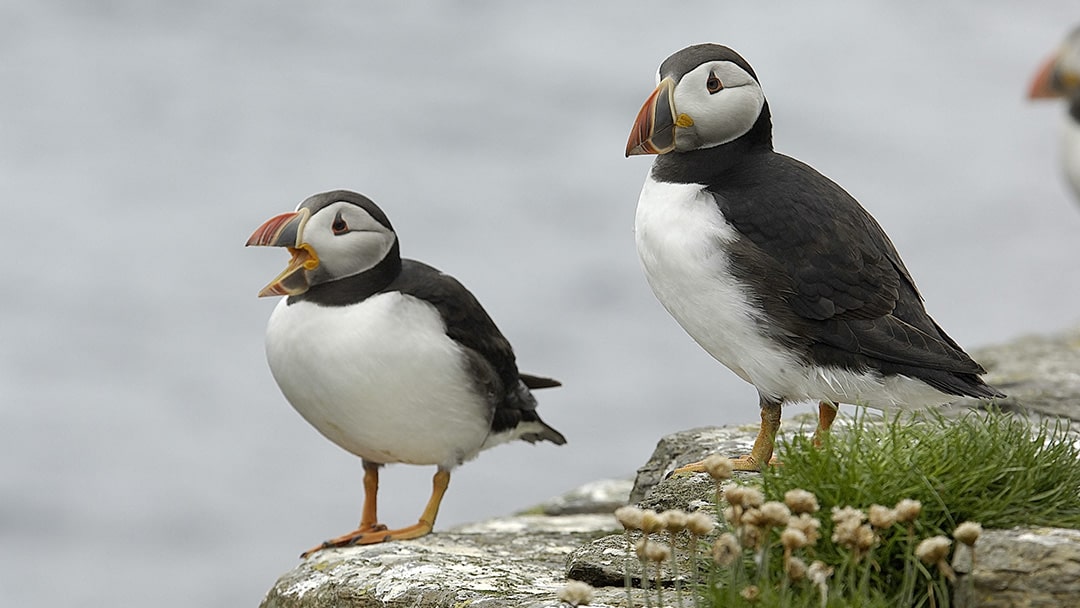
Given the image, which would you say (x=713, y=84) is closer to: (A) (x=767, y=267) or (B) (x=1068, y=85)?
(A) (x=767, y=267)

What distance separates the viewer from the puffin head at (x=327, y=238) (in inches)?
213

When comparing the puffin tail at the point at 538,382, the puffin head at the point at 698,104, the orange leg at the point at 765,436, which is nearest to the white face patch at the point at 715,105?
the puffin head at the point at 698,104

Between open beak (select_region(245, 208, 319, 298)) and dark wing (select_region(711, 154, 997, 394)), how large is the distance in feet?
6.21

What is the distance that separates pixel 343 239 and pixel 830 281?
2131 millimetres

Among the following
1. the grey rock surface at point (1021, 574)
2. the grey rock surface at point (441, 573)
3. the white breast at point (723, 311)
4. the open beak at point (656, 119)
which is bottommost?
the grey rock surface at point (1021, 574)

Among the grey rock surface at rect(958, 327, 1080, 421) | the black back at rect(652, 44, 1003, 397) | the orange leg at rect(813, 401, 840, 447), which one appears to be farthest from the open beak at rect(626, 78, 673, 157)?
the grey rock surface at rect(958, 327, 1080, 421)

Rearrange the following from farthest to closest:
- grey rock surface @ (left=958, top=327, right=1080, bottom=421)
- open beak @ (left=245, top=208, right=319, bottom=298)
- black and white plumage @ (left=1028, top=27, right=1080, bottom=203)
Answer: black and white plumage @ (left=1028, top=27, right=1080, bottom=203)
grey rock surface @ (left=958, top=327, right=1080, bottom=421)
open beak @ (left=245, top=208, right=319, bottom=298)

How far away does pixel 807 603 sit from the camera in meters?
3.06

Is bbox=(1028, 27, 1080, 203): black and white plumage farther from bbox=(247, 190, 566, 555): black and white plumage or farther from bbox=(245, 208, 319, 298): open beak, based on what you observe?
bbox=(245, 208, 319, 298): open beak

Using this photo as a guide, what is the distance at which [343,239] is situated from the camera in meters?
5.45

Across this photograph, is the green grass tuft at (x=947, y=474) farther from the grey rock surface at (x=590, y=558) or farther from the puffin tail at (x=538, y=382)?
the puffin tail at (x=538, y=382)

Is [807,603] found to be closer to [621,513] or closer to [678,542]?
[621,513]

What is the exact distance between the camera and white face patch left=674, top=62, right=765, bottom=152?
14.6 feet

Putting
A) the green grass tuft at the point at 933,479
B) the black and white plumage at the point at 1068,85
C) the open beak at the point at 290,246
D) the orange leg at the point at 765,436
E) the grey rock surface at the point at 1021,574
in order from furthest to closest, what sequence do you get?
the black and white plumage at the point at 1068,85
the open beak at the point at 290,246
the orange leg at the point at 765,436
the green grass tuft at the point at 933,479
the grey rock surface at the point at 1021,574
